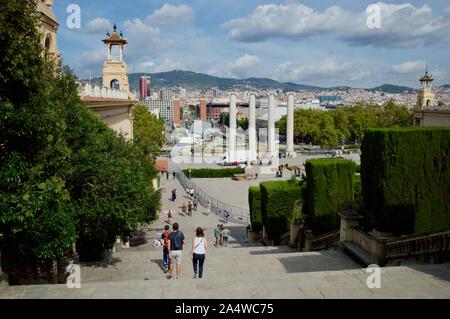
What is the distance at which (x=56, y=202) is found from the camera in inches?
328

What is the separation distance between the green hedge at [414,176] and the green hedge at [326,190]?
4327 millimetres

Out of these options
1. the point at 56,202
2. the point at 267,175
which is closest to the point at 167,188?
the point at 267,175

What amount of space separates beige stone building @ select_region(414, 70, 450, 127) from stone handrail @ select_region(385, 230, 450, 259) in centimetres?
3825

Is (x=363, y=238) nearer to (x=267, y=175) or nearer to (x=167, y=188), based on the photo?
(x=167, y=188)

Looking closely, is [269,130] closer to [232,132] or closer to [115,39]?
[232,132]

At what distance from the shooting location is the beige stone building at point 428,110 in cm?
4576

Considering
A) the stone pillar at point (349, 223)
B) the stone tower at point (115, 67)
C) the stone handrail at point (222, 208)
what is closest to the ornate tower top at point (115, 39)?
the stone tower at point (115, 67)

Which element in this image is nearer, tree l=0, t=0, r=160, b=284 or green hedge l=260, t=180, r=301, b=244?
tree l=0, t=0, r=160, b=284

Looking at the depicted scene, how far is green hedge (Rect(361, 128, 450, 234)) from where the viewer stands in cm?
1052

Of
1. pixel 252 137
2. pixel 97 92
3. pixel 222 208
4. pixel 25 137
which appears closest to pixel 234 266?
pixel 25 137

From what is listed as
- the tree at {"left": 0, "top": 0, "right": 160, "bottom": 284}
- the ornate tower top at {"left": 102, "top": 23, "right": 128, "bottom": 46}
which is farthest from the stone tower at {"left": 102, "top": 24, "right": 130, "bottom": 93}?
the tree at {"left": 0, "top": 0, "right": 160, "bottom": 284}

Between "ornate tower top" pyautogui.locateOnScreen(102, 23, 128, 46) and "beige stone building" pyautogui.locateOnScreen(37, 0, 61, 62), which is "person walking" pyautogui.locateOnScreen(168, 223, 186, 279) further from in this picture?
"ornate tower top" pyautogui.locateOnScreen(102, 23, 128, 46)

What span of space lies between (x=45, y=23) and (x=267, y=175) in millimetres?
34516

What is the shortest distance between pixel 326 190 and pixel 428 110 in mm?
38636
